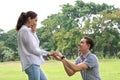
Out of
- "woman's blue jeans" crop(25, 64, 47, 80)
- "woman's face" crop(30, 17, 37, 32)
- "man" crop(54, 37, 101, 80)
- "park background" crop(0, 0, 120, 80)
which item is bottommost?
"park background" crop(0, 0, 120, 80)

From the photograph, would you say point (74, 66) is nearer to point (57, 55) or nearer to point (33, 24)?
point (57, 55)

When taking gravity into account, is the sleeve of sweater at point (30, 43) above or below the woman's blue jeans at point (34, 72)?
above

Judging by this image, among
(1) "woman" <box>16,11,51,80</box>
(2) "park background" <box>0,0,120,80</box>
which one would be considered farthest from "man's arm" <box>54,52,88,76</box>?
(2) "park background" <box>0,0,120,80</box>

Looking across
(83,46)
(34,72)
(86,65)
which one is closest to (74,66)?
(86,65)

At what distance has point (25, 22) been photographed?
12.5 ft

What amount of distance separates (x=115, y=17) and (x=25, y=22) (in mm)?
26206

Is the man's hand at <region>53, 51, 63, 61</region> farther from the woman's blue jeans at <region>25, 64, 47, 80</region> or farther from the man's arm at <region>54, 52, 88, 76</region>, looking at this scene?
the woman's blue jeans at <region>25, 64, 47, 80</region>

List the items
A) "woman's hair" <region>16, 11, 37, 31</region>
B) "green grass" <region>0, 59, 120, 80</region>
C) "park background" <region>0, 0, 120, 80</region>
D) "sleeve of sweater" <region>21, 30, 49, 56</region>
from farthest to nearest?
"park background" <region>0, 0, 120, 80</region>, "green grass" <region>0, 59, 120, 80</region>, "woman's hair" <region>16, 11, 37, 31</region>, "sleeve of sweater" <region>21, 30, 49, 56</region>

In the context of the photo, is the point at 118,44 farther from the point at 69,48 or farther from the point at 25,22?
the point at 25,22

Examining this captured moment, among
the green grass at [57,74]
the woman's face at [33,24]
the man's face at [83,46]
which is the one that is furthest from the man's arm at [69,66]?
the green grass at [57,74]

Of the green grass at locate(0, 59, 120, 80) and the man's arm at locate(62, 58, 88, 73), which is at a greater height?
the man's arm at locate(62, 58, 88, 73)

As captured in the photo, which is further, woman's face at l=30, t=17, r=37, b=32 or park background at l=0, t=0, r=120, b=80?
park background at l=0, t=0, r=120, b=80

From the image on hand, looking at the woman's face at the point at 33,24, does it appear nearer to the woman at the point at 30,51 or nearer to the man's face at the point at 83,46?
the woman at the point at 30,51

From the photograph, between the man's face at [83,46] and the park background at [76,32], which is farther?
the park background at [76,32]
